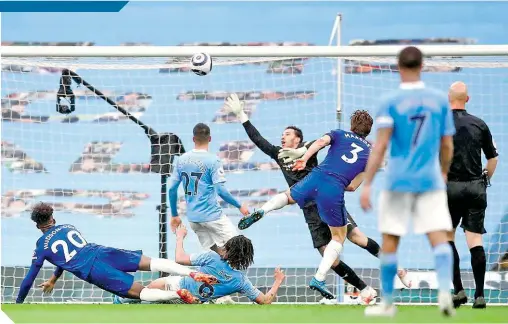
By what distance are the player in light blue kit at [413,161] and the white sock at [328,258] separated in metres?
2.83

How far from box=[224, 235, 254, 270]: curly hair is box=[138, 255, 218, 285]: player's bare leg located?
248 millimetres

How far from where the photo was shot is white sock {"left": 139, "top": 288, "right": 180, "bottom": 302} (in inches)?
372

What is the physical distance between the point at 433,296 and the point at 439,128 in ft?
19.5

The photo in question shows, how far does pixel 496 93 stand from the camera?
12578 millimetres

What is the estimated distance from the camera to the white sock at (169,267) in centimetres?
951

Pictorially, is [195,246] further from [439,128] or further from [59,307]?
[439,128]

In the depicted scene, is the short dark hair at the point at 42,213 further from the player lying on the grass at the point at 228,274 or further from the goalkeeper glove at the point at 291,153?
the goalkeeper glove at the point at 291,153

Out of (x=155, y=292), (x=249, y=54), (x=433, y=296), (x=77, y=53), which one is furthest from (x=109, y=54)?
(x=433, y=296)

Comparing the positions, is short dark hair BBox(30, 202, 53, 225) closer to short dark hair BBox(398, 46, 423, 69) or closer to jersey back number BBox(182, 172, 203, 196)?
jersey back number BBox(182, 172, 203, 196)

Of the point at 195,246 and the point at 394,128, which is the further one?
the point at 195,246

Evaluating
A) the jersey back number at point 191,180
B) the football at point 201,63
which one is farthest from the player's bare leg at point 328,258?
the football at point 201,63

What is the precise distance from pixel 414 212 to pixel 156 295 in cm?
365

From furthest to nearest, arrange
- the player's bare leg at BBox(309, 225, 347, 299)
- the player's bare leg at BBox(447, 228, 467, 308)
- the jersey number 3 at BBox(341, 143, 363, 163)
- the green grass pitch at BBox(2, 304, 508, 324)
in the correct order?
the jersey number 3 at BBox(341, 143, 363, 163)
the player's bare leg at BBox(309, 225, 347, 299)
the player's bare leg at BBox(447, 228, 467, 308)
the green grass pitch at BBox(2, 304, 508, 324)

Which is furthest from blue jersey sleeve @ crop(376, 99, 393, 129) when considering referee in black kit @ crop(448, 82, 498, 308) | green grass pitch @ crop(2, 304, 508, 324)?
referee in black kit @ crop(448, 82, 498, 308)
